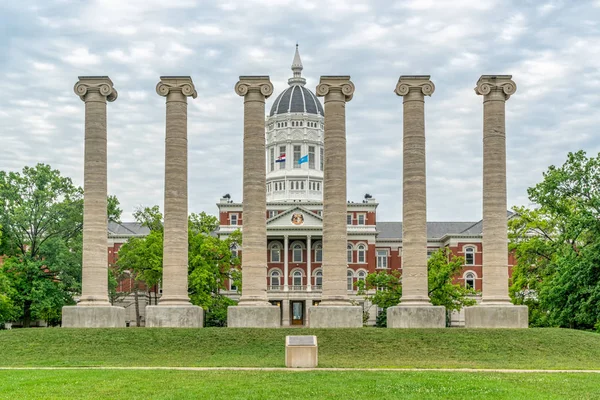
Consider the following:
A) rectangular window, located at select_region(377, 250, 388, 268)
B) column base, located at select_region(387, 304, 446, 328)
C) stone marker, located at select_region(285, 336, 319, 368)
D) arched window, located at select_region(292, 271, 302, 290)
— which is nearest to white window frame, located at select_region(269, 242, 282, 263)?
arched window, located at select_region(292, 271, 302, 290)

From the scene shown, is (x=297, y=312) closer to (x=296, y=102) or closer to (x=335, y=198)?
(x=296, y=102)

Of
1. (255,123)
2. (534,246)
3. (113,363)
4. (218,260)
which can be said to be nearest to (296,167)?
(218,260)

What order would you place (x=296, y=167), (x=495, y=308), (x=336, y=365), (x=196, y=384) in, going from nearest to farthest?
(x=196, y=384) → (x=336, y=365) → (x=495, y=308) → (x=296, y=167)

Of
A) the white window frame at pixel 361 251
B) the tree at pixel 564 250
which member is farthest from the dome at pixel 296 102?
the tree at pixel 564 250

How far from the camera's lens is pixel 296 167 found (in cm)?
16038

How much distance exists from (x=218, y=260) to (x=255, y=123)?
3755 centimetres

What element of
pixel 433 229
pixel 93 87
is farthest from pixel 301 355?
pixel 433 229

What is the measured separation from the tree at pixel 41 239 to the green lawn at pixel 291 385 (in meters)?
37.8

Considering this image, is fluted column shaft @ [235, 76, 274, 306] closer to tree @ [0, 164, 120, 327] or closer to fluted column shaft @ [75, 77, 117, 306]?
fluted column shaft @ [75, 77, 117, 306]

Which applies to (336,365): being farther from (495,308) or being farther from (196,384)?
(495,308)

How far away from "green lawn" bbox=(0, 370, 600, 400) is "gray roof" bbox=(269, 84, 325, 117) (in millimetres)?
129823

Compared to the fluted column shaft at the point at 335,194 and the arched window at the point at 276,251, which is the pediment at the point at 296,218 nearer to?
the arched window at the point at 276,251

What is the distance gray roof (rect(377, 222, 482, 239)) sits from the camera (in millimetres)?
139375

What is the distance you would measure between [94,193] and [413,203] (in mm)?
20901
